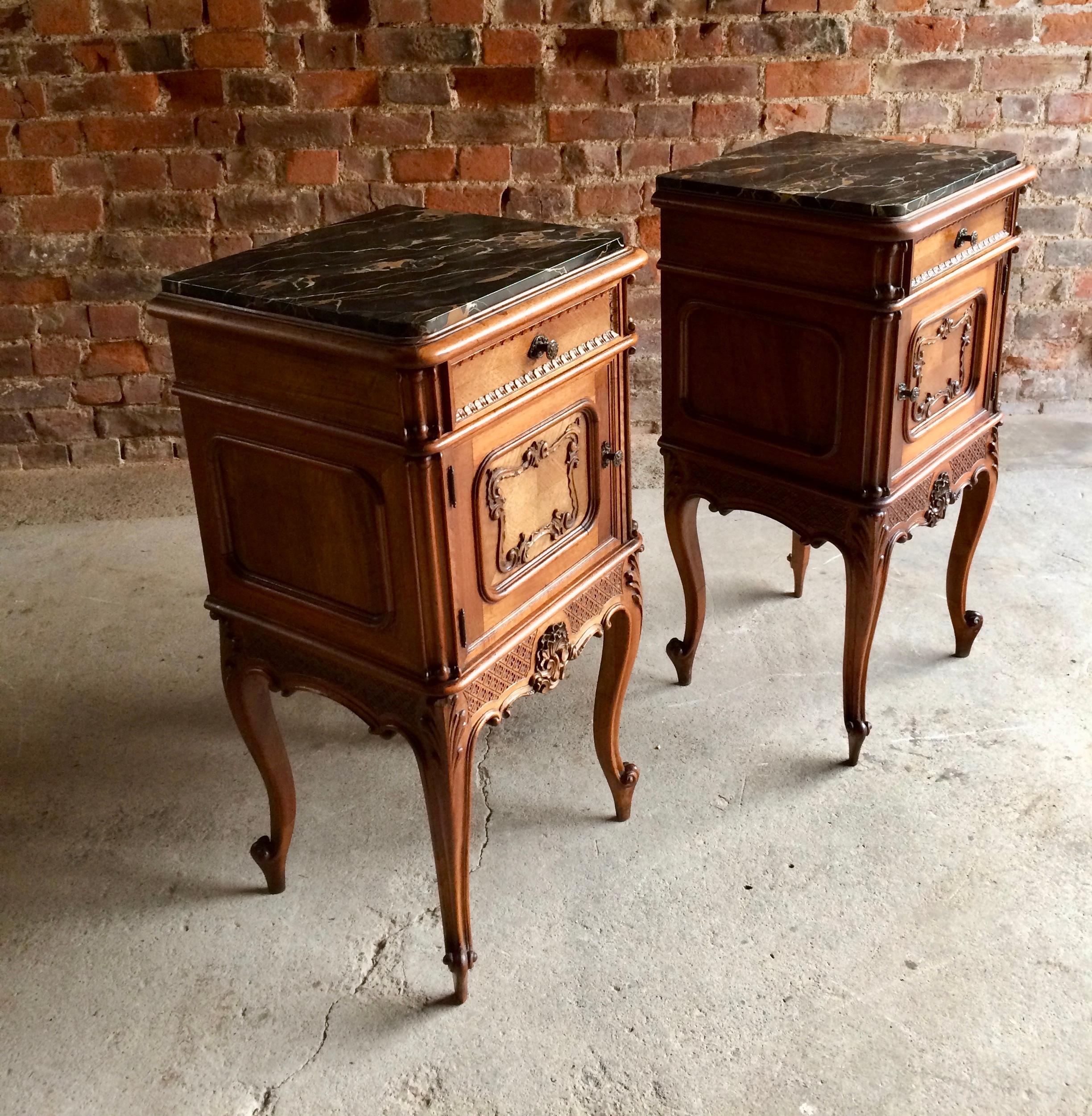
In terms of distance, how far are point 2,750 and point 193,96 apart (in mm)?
1742

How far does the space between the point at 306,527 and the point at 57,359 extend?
6.77 feet

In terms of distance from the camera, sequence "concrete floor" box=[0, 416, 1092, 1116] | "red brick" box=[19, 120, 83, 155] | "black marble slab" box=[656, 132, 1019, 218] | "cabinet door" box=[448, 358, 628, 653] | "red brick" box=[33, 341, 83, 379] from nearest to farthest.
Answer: "cabinet door" box=[448, 358, 628, 653] < "concrete floor" box=[0, 416, 1092, 1116] < "black marble slab" box=[656, 132, 1019, 218] < "red brick" box=[19, 120, 83, 155] < "red brick" box=[33, 341, 83, 379]

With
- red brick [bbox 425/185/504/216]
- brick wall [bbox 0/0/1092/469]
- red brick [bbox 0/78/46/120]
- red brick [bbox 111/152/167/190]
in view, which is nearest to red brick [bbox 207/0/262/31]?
brick wall [bbox 0/0/1092/469]

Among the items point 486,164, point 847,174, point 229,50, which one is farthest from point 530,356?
point 229,50

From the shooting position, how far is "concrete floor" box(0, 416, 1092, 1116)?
183cm

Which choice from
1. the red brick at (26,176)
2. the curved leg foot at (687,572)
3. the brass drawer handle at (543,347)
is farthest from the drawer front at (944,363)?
the red brick at (26,176)

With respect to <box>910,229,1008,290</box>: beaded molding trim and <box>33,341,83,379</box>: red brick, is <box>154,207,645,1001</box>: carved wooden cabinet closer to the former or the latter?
<box>910,229,1008,290</box>: beaded molding trim

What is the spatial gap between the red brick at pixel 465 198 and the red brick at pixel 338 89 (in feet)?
0.90

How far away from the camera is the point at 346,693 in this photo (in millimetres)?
1892

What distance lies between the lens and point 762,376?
90.0 inches

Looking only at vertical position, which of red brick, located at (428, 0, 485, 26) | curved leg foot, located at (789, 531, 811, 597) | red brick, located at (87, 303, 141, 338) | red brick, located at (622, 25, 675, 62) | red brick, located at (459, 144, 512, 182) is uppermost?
red brick, located at (428, 0, 485, 26)

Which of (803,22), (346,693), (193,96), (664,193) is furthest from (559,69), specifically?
(346,693)

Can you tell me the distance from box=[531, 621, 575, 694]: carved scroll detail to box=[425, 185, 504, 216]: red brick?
1772mm

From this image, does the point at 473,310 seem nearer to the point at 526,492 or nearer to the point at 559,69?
the point at 526,492
